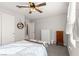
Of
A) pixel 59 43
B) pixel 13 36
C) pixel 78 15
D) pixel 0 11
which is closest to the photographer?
pixel 78 15

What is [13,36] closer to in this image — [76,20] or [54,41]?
[54,41]

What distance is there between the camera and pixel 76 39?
2.40ft

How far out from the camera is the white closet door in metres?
2.71

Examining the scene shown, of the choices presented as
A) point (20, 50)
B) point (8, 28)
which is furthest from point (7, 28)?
point (20, 50)

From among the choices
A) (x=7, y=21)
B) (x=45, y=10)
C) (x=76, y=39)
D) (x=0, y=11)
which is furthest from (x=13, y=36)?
(x=76, y=39)

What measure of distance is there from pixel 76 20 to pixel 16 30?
107 inches

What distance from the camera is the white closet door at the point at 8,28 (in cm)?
271

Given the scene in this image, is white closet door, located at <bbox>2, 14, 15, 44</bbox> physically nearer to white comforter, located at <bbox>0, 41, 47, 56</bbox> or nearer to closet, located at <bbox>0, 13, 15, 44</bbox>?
closet, located at <bbox>0, 13, 15, 44</bbox>

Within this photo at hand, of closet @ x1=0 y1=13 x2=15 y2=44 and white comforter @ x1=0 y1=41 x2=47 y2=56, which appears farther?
closet @ x1=0 y1=13 x2=15 y2=44

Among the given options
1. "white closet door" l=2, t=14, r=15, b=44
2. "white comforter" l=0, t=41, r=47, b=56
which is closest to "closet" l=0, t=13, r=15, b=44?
"white closet door" l=2, t=14, r=15, b=44

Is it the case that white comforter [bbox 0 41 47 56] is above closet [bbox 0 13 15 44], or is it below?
below

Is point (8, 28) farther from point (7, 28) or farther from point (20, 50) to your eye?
point (20, 50)

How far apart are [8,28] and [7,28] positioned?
0.04 m

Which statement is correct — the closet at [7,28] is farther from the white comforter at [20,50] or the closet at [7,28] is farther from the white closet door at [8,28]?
the white comforter at [20,50]
